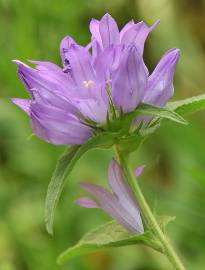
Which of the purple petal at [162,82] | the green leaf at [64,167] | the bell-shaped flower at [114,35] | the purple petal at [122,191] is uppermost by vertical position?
the bell-shaped flower at [114,35]

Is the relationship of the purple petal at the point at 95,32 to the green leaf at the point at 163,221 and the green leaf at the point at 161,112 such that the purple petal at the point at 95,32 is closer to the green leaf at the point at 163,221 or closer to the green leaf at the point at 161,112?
the green leaf at the point at 161,112

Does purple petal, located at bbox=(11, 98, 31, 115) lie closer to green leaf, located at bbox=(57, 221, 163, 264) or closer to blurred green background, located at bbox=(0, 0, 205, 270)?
green leaf, located at bbox=(57, 221, 163, 264)

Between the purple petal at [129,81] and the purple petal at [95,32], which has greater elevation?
the purple petal at [95,32]

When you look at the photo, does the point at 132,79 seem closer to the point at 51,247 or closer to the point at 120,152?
the point at 120,152

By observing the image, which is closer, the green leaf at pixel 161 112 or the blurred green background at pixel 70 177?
the green leaf at pixel 161 112

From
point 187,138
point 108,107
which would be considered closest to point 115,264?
point 187,138

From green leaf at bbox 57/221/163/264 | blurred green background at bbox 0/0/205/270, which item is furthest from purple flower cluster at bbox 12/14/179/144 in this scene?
blurred green background at bbox 0/0/205/270

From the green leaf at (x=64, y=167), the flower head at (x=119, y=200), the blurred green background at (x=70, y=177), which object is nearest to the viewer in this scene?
the green leaf at (x=64, y=167)

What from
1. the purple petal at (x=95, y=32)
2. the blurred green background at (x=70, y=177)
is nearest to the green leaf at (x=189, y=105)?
the purple petal at (x=95, y=32)
